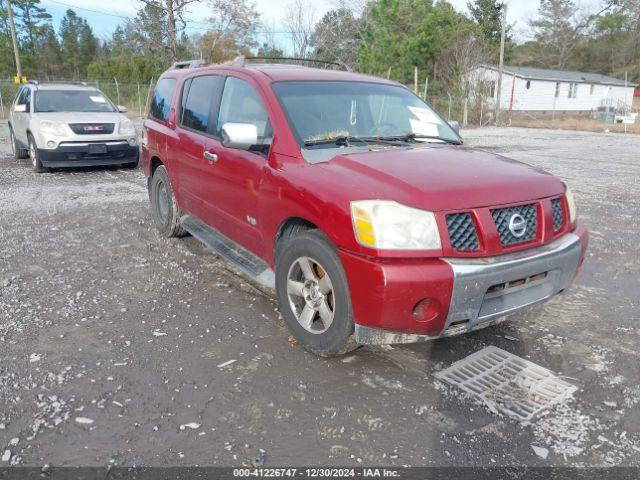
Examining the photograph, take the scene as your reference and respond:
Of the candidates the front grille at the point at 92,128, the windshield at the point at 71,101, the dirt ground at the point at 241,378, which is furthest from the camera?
the windshield at the point at 71,101

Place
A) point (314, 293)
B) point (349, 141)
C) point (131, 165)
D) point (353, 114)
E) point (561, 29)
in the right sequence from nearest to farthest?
point (314, 293) → point (349, 141) → point (353, 114) → point (131, 165) → point (561, 29)

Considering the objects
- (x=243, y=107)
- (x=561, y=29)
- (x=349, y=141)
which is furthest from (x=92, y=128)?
(x=561, y=29)

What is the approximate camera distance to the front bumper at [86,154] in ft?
32.6

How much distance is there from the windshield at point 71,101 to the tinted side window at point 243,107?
7.76m

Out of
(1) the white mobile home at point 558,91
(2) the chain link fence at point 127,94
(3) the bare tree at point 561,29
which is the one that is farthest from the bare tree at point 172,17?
(3) the bare tree at point 561,29

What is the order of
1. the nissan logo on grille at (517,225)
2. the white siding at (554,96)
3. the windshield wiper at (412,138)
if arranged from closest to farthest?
the nissan logo on grille at (517,225) < the windshield wiper at (412,138) < the white siding at (554,96)

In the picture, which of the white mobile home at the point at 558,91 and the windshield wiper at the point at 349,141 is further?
the white mobile home at the point at 558,91

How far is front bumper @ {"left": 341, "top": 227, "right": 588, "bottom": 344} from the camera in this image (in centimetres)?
271

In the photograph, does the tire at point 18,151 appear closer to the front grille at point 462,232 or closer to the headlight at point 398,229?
the headlight at point 398,229

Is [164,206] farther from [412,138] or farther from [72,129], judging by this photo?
[72,129]

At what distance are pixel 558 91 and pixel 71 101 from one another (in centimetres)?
4514

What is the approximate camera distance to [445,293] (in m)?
2.72

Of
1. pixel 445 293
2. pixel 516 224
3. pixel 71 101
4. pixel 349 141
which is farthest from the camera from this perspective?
pixel 71 101

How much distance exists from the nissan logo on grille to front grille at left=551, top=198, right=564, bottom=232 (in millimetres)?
358
